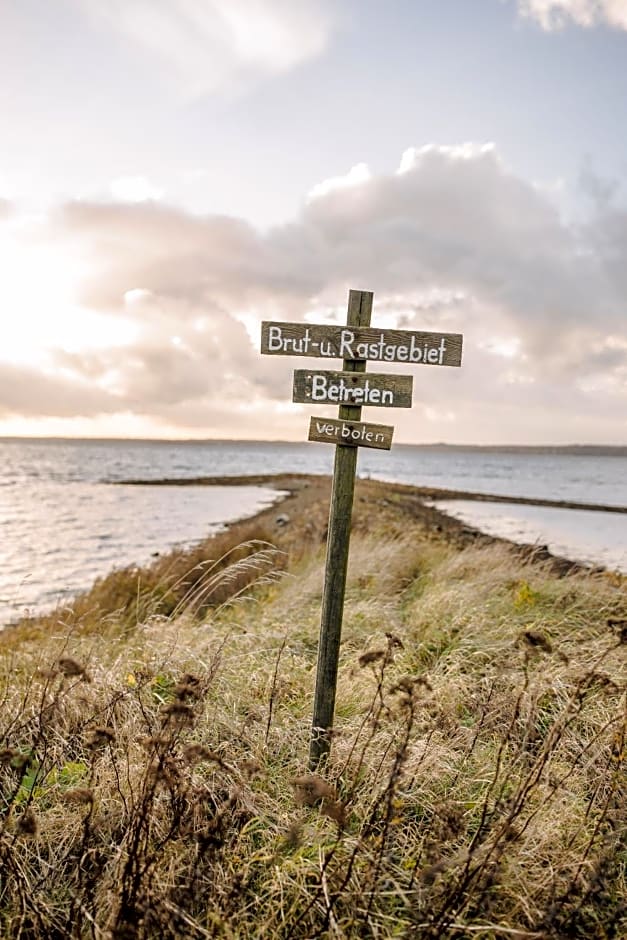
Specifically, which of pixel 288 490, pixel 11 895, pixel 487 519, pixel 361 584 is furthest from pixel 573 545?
pixel 288 490

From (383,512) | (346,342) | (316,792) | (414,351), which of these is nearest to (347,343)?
(346,342)

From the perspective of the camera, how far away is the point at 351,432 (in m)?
3.85

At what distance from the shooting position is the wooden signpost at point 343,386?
3775mm

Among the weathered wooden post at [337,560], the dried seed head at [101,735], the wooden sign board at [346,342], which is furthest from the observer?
the weathered wooden post at [337,560]

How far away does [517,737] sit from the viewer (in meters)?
4.27

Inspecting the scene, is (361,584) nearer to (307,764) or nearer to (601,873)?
(307,764)

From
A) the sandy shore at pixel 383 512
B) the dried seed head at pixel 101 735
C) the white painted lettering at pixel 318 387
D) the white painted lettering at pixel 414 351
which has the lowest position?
the sandy shore at pixel 383 512

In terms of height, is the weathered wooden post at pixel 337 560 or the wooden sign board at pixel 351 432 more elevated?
Answer: the wooden sign board at pixel 351 432

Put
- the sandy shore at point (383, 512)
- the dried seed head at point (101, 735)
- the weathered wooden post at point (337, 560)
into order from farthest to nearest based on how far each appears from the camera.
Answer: the sandy shore at point (383, 512), the weathered wooden post at point (337, 560), the dried seed head at point (101, 735)

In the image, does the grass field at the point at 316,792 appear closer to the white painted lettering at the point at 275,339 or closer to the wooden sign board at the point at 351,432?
the wooden sign board at the point at 351,432

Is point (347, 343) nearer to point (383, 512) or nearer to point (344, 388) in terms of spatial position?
point (344, 388)

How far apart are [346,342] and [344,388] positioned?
0.93 ft

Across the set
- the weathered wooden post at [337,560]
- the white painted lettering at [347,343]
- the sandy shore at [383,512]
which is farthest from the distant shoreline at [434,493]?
the white painted lettering at [347,343]

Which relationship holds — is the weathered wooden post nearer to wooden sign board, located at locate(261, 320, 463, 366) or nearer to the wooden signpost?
the wooden signpost
